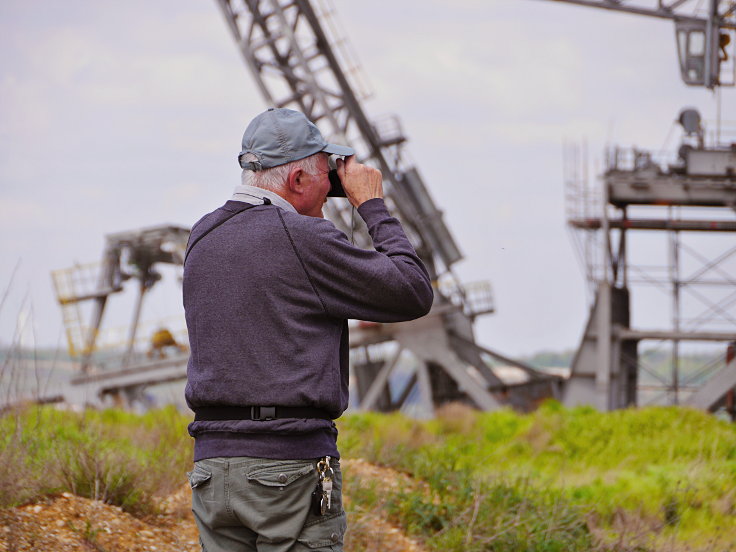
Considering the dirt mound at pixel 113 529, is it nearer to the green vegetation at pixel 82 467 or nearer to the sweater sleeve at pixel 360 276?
the green vegetation at pixel 82 467

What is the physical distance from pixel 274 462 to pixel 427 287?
710 millimetres

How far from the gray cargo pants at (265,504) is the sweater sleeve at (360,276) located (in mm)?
498

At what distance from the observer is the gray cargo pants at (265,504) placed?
10.0 feet

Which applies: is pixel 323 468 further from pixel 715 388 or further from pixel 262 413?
pixel 715 388

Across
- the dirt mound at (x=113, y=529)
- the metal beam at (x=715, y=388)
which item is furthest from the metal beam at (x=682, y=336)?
the dirt mound at (x=113, y=529)

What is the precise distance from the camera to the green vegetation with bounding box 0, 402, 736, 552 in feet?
19.9

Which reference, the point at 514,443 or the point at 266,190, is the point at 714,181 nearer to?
the point at 514,443

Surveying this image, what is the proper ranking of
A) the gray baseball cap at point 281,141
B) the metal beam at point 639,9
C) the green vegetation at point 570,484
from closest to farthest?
the gray baseball cap at point 281,141
the green vegetation at point 570,484
the metal beam at point 639,9

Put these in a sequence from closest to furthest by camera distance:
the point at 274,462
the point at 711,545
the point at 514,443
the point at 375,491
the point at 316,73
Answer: the point at 274,462 < the point at 711,545 < the point at 375,491 < the point at 514,443 < the point at 316,73

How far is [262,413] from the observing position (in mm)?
3047

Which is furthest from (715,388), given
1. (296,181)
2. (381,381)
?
(296,181)

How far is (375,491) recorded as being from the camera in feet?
22.7

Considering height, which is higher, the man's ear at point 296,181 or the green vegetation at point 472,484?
the man's ear at point 296,181

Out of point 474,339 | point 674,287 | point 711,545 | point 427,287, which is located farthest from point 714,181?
point 427,287
